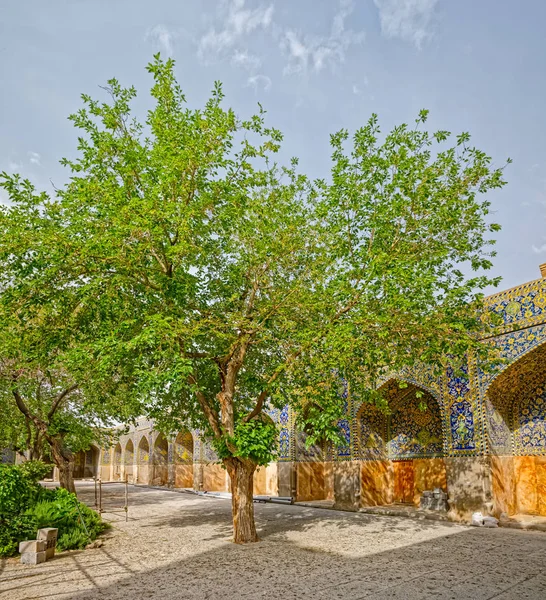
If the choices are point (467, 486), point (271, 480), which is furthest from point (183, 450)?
point (467, 486)

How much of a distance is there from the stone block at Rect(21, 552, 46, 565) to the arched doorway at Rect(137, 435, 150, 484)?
2217cm

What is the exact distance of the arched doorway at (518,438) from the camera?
33.8 feet

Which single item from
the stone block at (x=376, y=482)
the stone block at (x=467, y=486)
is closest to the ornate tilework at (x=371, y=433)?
the stone block at (x=376, y=482)

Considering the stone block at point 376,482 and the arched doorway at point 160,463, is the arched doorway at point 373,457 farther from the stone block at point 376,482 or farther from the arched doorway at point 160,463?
the arched doorway at point 160,463

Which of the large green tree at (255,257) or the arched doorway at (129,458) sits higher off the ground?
the large green tree at (255,257)

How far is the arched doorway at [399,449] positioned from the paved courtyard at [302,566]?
8.27ft

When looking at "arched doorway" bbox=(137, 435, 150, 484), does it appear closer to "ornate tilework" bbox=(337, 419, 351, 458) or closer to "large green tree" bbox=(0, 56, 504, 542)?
"ornate tilework" bbox=(337, 419, 351, 458)

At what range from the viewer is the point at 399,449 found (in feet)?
45.1

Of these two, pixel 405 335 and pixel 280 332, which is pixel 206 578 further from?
pixel 405 335

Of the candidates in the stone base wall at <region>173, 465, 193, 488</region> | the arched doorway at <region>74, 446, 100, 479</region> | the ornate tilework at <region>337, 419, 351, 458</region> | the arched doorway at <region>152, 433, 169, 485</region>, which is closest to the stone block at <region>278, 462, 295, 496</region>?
the ornate tilework at <region>337, 419, 351, 458</region>

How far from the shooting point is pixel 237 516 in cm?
860

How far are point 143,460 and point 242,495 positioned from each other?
23.6 metres

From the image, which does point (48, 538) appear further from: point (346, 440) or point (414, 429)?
point (414, 429)

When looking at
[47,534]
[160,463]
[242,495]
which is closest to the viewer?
[47,534]
